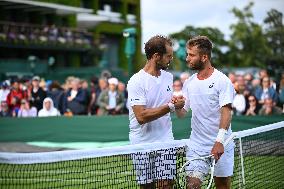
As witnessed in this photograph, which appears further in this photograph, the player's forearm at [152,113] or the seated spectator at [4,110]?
the seated spectator at [4,110]

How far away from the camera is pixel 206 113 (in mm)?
5941

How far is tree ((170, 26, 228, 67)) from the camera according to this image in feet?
307

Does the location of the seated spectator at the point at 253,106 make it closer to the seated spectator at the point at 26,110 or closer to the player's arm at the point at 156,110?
the seated spectator at the point at 26,110

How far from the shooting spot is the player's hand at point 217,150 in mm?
5570

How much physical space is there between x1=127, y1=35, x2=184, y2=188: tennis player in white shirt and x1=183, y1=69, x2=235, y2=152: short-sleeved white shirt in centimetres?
26

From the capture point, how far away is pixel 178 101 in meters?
5.76

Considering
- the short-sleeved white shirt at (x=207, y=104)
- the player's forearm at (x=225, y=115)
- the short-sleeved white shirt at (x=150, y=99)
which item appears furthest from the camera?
the short-sleeved white shirt at (x=150, y=99)

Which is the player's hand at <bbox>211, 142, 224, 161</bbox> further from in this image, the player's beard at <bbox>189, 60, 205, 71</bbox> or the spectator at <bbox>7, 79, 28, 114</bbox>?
the spectator at <bbox>7, 79, 28, 114</bbox>

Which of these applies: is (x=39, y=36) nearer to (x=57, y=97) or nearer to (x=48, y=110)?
(x=57, y=97)

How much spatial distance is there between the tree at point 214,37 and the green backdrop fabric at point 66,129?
77082mm

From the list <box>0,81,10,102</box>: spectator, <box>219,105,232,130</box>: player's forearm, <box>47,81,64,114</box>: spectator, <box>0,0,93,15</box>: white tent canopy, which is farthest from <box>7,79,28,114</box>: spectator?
<box>0,0,93,15</box>: white tent canopy

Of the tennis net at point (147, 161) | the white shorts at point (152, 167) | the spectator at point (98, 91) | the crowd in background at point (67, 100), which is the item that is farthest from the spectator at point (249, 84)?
the white shorts at point (152, 167)

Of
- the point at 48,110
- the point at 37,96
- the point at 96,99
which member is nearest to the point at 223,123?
the point at 48,110

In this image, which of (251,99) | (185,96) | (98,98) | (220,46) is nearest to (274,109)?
(251,99)
